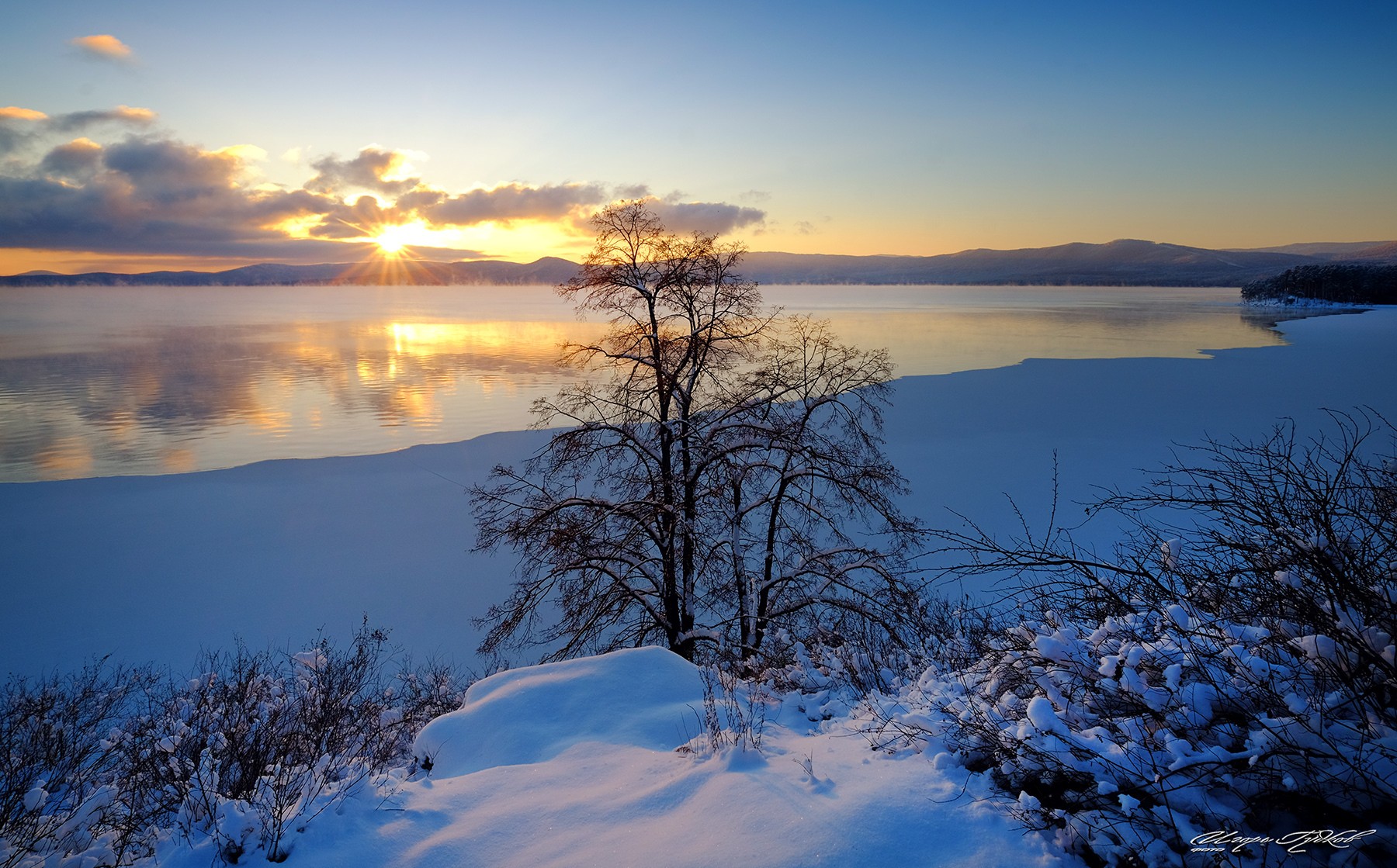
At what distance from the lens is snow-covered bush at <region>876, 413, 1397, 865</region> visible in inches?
117

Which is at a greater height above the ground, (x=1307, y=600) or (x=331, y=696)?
(x=1307, y=600)

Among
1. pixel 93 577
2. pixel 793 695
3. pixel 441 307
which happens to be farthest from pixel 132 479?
pixel 441 307

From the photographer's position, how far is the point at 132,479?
81.3 feet

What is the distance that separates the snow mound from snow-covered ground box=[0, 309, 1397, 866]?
26 millimetres

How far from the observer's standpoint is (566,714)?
6.32 metres

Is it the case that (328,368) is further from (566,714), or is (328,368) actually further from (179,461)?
(566,714)

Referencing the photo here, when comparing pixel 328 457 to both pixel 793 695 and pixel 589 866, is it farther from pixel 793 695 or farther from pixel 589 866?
pixel 589 866

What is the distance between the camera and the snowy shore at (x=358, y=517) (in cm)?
1661

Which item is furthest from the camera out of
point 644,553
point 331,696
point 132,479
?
point 132,479

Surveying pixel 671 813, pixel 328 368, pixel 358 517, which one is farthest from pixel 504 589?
pixel 328 368

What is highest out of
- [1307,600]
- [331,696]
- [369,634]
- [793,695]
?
[1307,600]

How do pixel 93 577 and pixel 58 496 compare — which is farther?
pixel 58 496

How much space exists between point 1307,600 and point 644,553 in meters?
11.5

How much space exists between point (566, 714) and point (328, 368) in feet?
172
